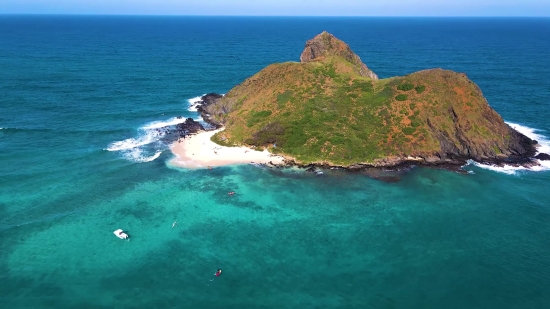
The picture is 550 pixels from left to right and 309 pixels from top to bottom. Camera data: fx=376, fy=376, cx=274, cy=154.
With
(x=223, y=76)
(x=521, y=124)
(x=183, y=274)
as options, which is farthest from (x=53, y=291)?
(x=223, y=76)

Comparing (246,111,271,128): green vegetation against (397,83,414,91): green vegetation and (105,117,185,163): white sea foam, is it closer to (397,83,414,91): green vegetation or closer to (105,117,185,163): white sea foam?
(105,117,185,163): white sea foam

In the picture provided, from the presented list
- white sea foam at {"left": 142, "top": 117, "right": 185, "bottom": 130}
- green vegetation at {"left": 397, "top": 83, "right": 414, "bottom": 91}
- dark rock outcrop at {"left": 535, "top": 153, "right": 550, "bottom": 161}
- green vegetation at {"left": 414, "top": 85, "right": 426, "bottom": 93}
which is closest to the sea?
white sea foam at {"left": 142, "top": 117, "right": 185, "bottom": 130}

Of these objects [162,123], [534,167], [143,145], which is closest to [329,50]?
[162,123]

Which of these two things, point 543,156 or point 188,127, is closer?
point 543,156

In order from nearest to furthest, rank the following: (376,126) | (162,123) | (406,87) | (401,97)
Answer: (376,126), (401,97), (406,87), (162,123)

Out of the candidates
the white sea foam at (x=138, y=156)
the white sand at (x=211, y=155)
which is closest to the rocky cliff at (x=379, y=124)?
the white sand at (x=211, y=155)

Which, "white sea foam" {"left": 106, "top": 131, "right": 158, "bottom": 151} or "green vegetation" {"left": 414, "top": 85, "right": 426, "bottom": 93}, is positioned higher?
"green vegetation" {"left": 414, "top": 85, "right": 426, "bottom": 93}

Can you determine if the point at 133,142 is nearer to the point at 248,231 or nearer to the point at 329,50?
the point at 248,231

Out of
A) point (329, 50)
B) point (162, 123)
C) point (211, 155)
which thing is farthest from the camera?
point (329, 50)
